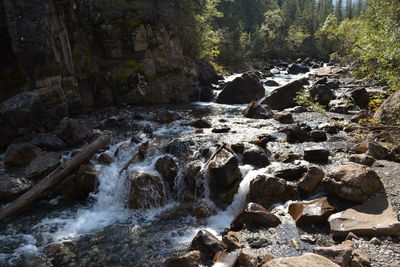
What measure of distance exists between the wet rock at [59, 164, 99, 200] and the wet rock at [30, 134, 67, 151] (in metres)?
3.80

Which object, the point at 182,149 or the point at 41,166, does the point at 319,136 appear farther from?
the point at 41,166

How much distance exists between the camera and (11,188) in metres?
11.0

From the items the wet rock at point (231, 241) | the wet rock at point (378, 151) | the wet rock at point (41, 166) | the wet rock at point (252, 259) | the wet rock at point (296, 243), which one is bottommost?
the wet rock at point (296, 243)

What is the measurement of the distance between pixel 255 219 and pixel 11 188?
A: 8.62 m

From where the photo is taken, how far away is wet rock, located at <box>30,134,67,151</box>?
14.9 meters

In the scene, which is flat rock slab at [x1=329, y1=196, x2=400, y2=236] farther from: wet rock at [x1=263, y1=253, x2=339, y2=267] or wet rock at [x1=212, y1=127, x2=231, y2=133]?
wet rock at [x1=212, y1=127, x2=231, y2=133]

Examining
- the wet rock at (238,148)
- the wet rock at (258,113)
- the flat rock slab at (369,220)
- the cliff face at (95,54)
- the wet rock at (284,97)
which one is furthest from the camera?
the wet rock at (284,97)

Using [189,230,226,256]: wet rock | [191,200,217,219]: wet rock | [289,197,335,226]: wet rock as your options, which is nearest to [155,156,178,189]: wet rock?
[191,200,217,219]: wet rock

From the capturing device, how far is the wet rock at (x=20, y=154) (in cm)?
1319

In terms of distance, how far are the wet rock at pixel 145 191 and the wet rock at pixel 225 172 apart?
200 cm

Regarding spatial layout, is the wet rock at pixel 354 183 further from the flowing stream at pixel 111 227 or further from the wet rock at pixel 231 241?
the wet rock at pixel 231 241

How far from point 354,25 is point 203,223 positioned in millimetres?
11507

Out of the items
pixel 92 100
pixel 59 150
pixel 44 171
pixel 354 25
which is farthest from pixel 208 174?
pixel 92 100

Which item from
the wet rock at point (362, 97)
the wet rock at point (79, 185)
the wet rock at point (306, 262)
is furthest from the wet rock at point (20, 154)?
the wet rock at point (362, 97)
